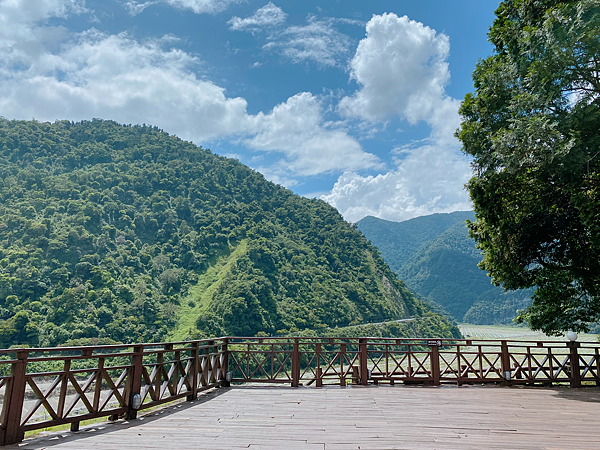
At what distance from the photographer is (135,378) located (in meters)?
5.41

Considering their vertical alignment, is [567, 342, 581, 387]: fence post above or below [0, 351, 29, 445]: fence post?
below

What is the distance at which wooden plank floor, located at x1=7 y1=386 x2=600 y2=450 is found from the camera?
4.12 meters

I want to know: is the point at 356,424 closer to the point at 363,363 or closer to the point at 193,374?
the point at 193,374

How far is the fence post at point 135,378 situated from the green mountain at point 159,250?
46444 millimetres

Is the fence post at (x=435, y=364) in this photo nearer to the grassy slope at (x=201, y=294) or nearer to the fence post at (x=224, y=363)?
the fence post at (x=224, y=363)

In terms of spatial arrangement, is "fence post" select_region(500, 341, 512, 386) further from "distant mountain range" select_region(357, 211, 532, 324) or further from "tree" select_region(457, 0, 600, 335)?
"distant mountain range" select_region(357, 211, 532, 324)

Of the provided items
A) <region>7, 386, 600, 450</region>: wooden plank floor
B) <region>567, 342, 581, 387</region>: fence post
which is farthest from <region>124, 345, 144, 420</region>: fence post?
<region>567, 342, 581, 387</region>: fence post

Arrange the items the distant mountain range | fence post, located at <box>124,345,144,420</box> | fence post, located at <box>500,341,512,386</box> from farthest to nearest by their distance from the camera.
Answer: the distant mountain range, fence post, located at <box>500,341,512,386</box>, fence post, located at <box>124,345,144,420</box>

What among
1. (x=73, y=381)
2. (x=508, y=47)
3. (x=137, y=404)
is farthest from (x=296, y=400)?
(x=508, y=47)

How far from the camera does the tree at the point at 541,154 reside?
6859mm

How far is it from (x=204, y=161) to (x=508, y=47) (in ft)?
351

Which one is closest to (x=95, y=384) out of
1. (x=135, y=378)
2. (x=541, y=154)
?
(x=135, y=378)

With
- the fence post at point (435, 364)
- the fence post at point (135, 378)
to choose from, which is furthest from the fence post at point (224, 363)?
the fence post at point (435, 364)

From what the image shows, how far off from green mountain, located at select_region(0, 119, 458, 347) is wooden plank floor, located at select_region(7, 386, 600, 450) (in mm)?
46698
